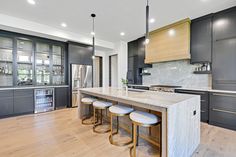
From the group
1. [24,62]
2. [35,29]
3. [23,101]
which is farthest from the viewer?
[24,62]

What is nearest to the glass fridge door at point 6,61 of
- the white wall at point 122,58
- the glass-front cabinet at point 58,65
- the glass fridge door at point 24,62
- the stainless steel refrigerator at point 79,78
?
the glass fridge door at point 24,62

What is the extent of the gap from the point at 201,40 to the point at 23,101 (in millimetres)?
5485

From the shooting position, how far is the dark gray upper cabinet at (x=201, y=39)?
10.1 feet

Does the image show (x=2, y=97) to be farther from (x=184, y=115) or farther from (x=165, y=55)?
(x=165, y=55)

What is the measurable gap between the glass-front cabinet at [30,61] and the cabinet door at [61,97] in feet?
1.20

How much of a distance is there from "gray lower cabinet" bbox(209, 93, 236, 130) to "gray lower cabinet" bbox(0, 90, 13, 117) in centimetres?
546

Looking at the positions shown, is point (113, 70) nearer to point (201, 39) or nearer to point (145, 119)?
point (201, 39)

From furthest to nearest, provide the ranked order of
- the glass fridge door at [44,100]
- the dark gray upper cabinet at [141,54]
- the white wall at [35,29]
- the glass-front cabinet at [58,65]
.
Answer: the dark gray upper cabinet at [141,54]
the glass-front cabinet at [58,65]
the glass fridge door at [44,100]
the white wall at [35,29]

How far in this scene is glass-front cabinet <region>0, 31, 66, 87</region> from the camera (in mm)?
3670

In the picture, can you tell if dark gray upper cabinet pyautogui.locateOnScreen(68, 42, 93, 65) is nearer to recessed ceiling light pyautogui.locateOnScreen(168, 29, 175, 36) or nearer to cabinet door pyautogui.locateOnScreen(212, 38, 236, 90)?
recessed ceiling light pyautogui.locateOnScreen(168, 29, 175, 36)

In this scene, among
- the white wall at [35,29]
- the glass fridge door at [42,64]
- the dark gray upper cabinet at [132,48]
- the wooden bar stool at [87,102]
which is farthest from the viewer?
the dark gray upper cabinet at [132,48]

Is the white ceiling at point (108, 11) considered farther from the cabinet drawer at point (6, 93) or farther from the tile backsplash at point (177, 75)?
the cabinet drawer at point (6, 93)

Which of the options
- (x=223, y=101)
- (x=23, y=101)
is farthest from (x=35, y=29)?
(x=223, y=101)

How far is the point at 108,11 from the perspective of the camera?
9.68 ft
